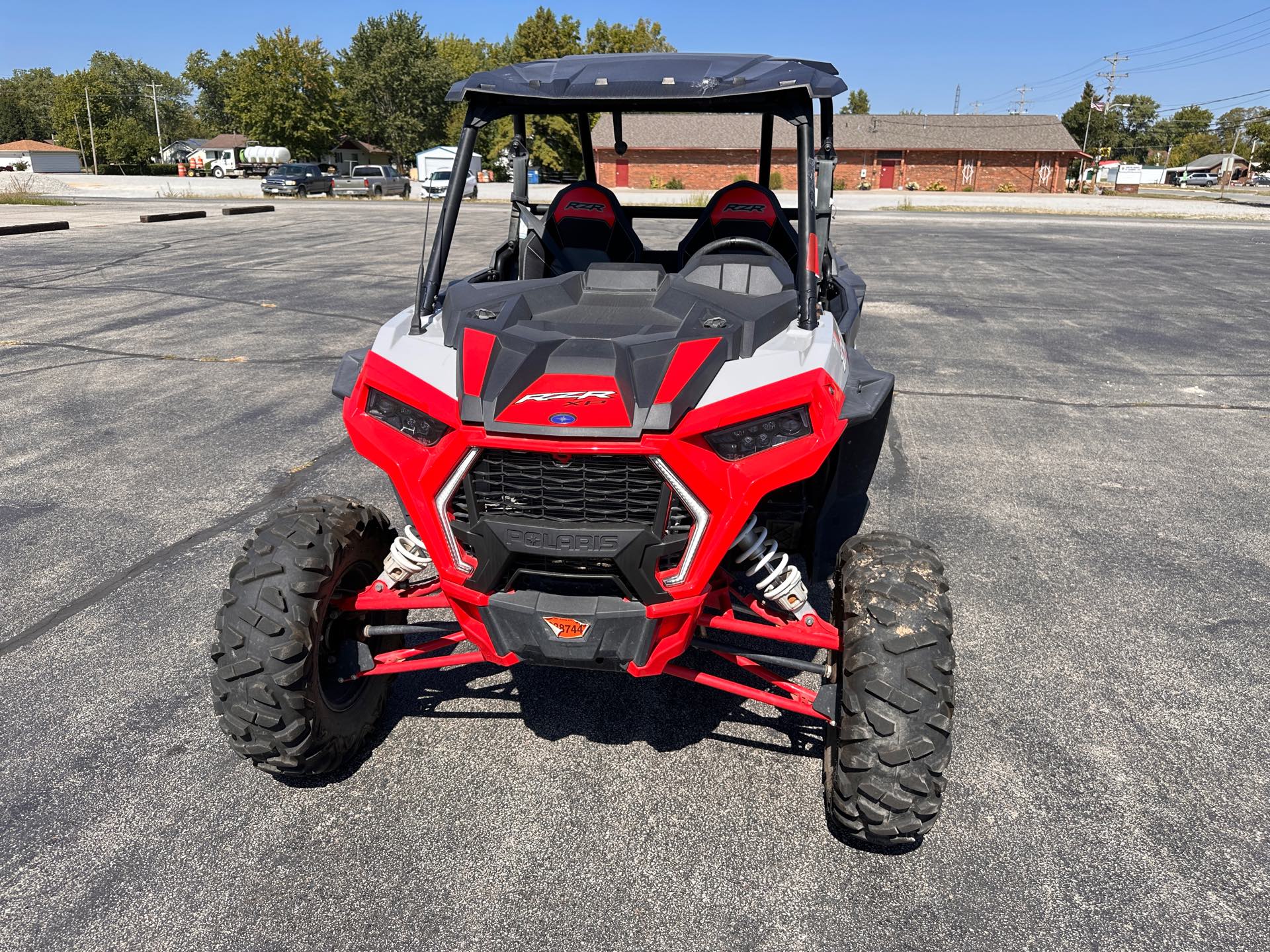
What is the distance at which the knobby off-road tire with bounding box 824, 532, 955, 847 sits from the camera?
2.84 m

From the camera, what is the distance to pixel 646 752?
3.60 metres

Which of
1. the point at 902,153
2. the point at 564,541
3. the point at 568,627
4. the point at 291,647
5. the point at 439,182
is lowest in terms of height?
the point at 291,647

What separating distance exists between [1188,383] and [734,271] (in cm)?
758

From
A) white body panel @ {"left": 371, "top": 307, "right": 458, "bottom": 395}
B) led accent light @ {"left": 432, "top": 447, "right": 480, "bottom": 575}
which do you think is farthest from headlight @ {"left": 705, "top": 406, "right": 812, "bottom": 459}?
white body panel @ {"left": 371, "top": 307, "right": 458, "bottom": 395}

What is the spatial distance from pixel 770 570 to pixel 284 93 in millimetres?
87533

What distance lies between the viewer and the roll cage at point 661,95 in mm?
3529

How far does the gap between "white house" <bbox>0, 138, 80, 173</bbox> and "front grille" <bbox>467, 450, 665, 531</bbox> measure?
111 m

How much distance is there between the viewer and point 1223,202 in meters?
54.4

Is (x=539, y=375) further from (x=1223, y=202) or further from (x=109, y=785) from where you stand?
(x=1223, y=202)

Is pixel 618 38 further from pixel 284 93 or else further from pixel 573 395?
pixel 573 395

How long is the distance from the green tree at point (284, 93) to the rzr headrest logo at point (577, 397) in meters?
86.9

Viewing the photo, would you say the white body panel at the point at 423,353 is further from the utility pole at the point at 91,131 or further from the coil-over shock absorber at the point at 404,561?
the utility pole at the point at 91,131

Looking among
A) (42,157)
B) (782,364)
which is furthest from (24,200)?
(42,157)

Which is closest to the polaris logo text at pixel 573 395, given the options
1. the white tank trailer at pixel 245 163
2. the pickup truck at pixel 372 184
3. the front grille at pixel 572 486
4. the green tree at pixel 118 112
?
the front grille at pixel 572 486
